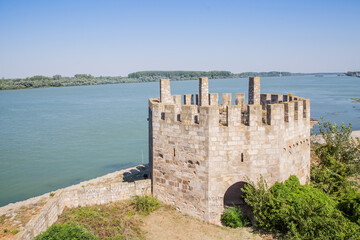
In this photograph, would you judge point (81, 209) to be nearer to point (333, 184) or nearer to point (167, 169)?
Result: point (167, 169)

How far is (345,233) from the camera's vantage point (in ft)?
30.0

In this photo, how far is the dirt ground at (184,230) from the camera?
10.5 m

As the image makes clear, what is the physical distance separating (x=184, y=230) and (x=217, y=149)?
3.09 metres

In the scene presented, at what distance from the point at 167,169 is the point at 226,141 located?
2.78 m

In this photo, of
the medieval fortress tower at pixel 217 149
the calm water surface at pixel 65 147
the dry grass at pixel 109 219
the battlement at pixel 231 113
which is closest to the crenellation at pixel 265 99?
the battlement at pixel 231 113

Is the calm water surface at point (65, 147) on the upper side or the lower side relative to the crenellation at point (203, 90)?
lower

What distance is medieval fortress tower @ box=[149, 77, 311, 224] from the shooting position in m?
10.8

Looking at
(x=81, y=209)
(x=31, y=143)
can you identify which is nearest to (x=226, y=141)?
(x=81, y=209)

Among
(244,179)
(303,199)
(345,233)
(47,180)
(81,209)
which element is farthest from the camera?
(47,180)

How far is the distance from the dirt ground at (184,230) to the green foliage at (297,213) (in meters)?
0.71

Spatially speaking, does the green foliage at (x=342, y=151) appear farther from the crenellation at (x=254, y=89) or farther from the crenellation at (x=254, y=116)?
the crenellation at (x=254, y=116)

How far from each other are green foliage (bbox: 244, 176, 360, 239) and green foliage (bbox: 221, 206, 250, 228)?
→ 25.2 inches

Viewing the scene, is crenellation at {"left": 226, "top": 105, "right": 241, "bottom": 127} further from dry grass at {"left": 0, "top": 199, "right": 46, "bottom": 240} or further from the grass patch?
dry grass at {"left": 0, "top": 199, "right": 46, "bottom": 240}

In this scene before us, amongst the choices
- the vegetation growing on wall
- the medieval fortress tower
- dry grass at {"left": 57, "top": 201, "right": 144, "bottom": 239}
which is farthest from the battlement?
dry grass at {"left": 57, "top": 201, "right": 144, "bottom": 239}
